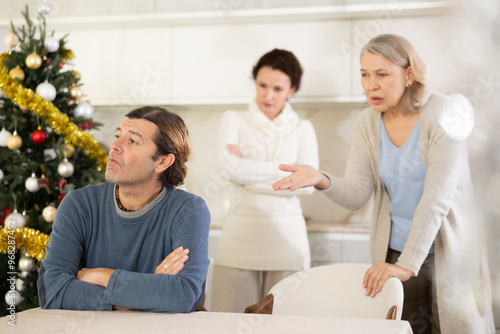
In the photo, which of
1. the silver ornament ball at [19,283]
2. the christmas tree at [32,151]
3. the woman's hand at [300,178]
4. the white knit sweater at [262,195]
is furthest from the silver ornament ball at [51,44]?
the woman's hand at [300,178]

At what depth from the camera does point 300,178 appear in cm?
159

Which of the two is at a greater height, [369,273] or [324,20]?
[324,20]

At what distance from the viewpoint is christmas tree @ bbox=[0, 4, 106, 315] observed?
234 centimetres

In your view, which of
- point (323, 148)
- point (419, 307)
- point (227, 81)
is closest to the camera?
point (419, 307)

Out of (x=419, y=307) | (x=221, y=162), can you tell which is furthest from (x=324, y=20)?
(x=419, y=307)

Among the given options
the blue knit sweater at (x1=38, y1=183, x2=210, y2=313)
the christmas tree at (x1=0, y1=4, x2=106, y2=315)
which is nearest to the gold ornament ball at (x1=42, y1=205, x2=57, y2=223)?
the christmas tree at (x1=0, y1=4, x2=106, y2=315)

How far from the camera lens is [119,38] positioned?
327 centimetres

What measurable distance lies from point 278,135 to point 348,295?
3.75ft

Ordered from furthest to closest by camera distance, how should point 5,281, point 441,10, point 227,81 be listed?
point 227,81 → point 441,10 → point 5,281

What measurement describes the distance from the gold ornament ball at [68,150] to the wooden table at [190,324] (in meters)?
1.31

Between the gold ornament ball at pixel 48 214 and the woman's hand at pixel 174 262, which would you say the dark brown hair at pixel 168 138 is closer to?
the woman's hand at pixel 174 262

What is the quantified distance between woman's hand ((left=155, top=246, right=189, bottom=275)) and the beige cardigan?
57 centimetres

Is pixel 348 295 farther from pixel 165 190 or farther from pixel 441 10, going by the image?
pixel 441 10

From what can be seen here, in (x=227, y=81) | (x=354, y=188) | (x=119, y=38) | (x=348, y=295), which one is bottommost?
(x=348, y=295)
